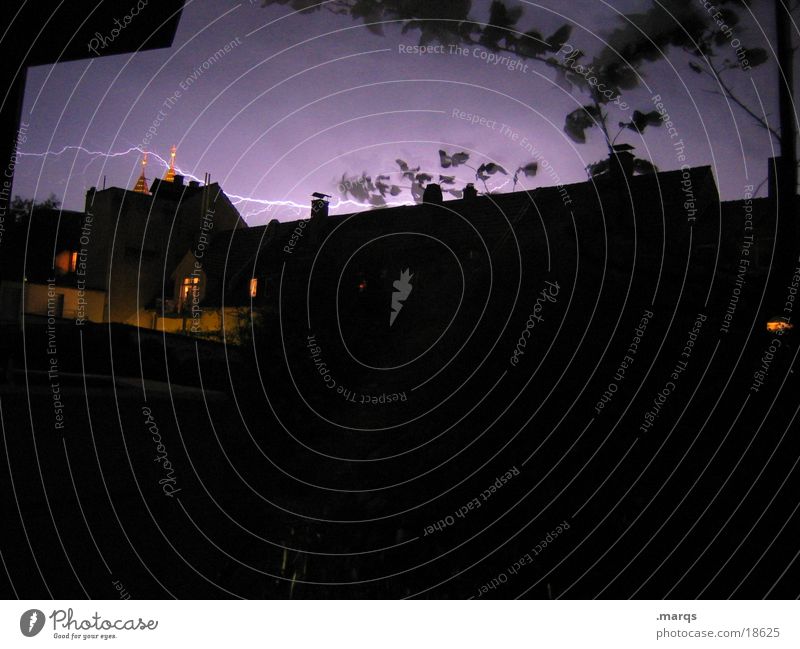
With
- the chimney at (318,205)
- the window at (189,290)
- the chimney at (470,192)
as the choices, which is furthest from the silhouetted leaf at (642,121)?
the window at (189,290)

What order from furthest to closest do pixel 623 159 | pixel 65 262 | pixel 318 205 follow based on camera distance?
pixel 623 159, pixel 318 205, pixel 65 262

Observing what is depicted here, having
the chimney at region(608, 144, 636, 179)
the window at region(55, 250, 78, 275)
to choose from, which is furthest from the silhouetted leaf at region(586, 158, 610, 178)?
Answer: the window at region(55, 250, 78, 275)

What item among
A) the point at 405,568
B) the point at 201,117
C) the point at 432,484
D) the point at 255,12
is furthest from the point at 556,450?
the point at 255,12

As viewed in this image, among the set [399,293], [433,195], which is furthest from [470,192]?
[399,293]

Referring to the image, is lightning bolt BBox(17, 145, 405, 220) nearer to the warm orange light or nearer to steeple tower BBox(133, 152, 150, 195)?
steeple tower BBox(133, 152, 150, 195)

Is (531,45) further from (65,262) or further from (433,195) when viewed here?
(65,262)

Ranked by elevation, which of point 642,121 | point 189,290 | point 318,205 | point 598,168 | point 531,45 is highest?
point 531,45

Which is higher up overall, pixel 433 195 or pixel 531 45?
pixel 531 45
